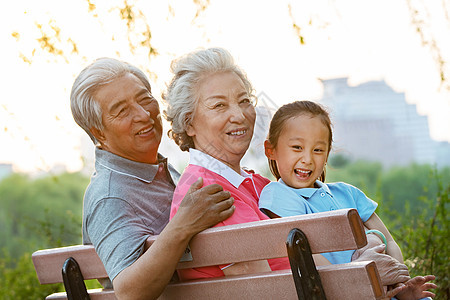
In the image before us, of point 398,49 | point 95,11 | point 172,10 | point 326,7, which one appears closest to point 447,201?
point 398,49

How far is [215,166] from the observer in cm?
245

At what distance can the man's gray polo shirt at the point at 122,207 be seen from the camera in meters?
2.28

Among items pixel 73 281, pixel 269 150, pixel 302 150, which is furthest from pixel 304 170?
pixel 73 281

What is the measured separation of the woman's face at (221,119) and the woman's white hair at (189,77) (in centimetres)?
3

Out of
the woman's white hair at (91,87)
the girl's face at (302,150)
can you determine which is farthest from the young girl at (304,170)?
the woman's white hair at (91,87)

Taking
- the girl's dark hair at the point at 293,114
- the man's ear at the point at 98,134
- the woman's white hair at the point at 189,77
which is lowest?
the girl's dark hair at the point at 293,114

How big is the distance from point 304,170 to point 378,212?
8.75 ft

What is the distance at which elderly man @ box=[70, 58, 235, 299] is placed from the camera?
7.04 feet

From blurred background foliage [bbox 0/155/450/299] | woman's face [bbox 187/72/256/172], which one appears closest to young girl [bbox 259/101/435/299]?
woman's face [bbox 187/72/256/172]

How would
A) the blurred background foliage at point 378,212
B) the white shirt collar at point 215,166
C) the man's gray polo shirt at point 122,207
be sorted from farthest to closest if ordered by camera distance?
the blurred background foliage at point 378,212 < the white shirt collar at point 215,166 < the man's gray polo shirt at point 122,207

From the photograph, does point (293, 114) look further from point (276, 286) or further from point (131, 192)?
point (276, 286)

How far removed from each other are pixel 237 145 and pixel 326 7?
50.6 inches

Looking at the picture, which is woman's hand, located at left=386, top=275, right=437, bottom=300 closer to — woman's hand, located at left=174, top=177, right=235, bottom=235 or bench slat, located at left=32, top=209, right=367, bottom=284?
bench slat, located at left=32, top=209, right=367, bottom=284

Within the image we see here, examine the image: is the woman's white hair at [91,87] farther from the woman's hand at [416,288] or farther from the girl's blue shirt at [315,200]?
the woman's hand at [416,288]
